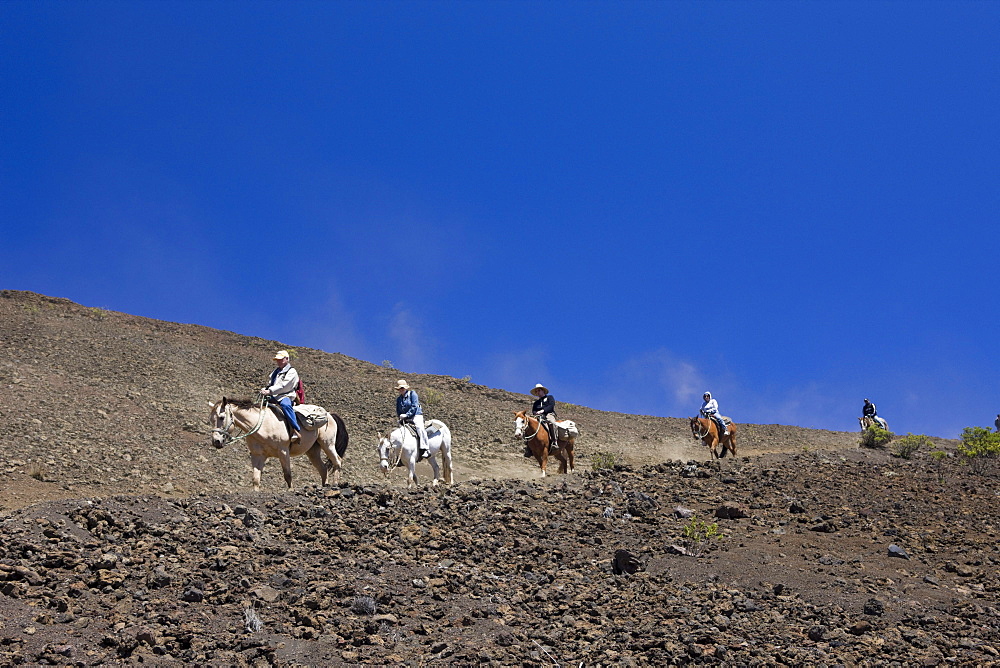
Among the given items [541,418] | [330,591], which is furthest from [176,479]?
[330,591]

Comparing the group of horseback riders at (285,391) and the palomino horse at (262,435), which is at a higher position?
the group of horseback riders at (285,391)

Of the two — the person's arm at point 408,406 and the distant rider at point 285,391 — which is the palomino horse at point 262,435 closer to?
the distant rider at point 285,391

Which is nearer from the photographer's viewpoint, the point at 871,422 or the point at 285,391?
the point at 285,391

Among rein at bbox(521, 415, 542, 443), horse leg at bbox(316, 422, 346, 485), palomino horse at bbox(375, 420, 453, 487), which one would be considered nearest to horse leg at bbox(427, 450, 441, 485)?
palomino horse at bbox(375, 420, 453, 487)

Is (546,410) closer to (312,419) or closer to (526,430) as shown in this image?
(526,430)

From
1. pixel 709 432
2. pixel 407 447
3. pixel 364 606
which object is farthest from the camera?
pixel 709 432

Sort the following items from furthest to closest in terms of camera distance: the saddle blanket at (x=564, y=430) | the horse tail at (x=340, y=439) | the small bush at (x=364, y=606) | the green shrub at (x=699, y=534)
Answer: the saddle blanket at (x=564, y=430) → the horse tail at (x=340, y=439) → the green shrub at (x=699, y=534) → the small bush at (x=364, y=606)

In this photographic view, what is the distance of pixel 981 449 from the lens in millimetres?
23312

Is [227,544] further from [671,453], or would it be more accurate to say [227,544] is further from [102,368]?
[671,453]

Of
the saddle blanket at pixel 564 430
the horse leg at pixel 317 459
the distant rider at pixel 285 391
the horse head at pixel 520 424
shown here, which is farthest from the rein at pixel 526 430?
the distant rider at pixel 285 391

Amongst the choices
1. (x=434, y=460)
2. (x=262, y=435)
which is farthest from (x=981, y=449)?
(x=262, y=435)

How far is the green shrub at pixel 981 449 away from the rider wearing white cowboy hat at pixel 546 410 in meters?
10.7

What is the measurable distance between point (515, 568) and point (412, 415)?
8.00 metres

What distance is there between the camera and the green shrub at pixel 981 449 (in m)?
21.3
